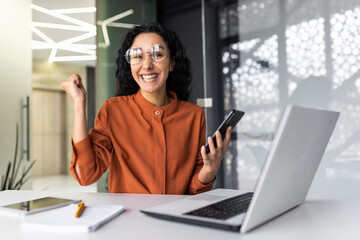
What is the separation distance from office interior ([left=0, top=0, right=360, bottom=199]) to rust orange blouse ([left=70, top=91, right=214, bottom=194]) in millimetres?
1881

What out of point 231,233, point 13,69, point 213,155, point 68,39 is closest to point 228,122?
point 213,155

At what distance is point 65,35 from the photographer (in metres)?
4.04

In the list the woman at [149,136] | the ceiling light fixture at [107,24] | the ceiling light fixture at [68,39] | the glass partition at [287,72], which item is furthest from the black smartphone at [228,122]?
the ceiling light fixture at [68,39]

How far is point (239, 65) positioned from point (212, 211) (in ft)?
9.05

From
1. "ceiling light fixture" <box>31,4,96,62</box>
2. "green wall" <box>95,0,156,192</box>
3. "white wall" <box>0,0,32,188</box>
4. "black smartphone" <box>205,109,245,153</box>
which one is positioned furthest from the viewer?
"ceiling light fixture" <box>31,4,96,62</box>

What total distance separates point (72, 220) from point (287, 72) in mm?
2785

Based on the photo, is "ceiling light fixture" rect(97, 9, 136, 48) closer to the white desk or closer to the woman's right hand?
the woman's right hand

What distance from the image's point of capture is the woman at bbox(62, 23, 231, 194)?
1.38m

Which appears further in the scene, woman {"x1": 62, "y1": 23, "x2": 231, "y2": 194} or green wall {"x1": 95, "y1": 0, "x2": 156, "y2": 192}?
green wall {"x1": 95, "y1": 0, "x2": 156, "y2": 192}

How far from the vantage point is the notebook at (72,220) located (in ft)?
2.31

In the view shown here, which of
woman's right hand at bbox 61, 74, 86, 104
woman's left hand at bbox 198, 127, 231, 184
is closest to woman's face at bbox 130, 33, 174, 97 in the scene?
woman's right hand at bbox 61, 74, 86, 104

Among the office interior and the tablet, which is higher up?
the office interior

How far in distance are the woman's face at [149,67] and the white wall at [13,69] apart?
7.71ft

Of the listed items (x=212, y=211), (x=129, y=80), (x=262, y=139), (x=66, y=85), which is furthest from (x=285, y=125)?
(x=262, y=139)
